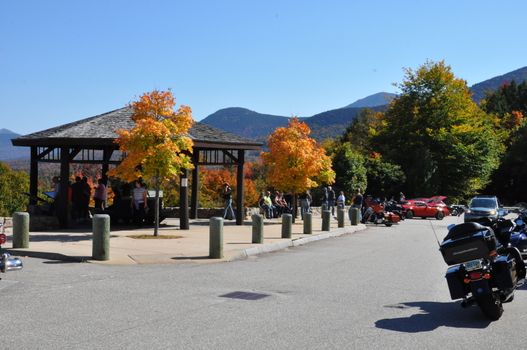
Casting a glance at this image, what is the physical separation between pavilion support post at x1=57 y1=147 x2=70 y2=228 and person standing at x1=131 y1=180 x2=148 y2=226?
2219mm

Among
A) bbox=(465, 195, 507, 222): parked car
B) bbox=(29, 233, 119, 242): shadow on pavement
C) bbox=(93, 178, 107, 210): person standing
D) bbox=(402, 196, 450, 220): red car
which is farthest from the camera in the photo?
bbox=(402, 196, 450, 220): red car

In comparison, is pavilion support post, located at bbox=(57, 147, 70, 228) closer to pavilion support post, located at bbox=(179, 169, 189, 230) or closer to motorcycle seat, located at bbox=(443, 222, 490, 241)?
pavilion support post, located at bbox=(179, 169, 189, 230)

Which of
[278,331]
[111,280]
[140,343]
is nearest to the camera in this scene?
[140,343]

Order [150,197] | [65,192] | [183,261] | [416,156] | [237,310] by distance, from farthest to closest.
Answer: [416,156] → [150,197] → [65,192] → [183,261] → [237,310]

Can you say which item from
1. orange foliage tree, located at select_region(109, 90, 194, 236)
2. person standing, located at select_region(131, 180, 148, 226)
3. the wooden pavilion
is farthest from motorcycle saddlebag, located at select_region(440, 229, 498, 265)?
person standing, located at select_region(131, 180, 148, 226)

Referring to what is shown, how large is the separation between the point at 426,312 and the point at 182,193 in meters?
13.7

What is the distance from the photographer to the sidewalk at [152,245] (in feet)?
44.0

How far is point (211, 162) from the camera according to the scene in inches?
1022

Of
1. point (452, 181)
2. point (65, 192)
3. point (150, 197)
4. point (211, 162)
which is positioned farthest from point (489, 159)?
point (65, 192)

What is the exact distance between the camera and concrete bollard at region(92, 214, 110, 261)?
1288 centimetres

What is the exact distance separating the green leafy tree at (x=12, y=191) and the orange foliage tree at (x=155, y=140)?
12.2 metres

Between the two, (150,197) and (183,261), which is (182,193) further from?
(183,261)

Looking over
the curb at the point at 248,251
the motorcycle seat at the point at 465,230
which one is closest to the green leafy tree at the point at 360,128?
the curb at the point at 248,251

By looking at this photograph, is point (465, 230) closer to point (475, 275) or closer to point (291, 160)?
point (475, 275)
